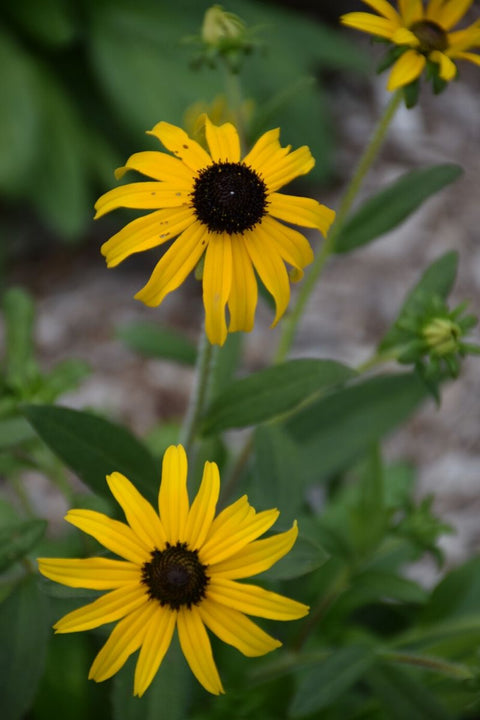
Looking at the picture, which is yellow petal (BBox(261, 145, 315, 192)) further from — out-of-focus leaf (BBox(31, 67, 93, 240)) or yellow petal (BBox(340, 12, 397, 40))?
out-of-focus leaf (BBox(31, 67, 93, 240))

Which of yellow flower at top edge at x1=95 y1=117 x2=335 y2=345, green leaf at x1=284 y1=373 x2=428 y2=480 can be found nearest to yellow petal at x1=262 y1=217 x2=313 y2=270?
yellow flower at top edge at x1=95 y1=117 x2=335 y2=345

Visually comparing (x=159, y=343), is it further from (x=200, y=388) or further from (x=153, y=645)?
(x=153, y=645)

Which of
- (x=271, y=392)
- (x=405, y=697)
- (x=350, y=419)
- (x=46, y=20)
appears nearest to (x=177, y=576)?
(x=271, y=392)

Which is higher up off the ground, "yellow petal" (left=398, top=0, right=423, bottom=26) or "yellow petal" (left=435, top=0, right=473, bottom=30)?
"yellow petal" (left=435, top=0, right=473, bottom=30)

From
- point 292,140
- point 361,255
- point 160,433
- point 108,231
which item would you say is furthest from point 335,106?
point 160,433

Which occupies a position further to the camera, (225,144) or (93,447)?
(93,447)

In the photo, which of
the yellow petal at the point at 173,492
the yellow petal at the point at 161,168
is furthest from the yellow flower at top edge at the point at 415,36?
the yellow petal at the point at 173,492
